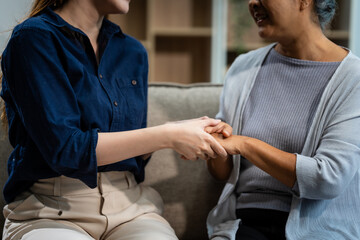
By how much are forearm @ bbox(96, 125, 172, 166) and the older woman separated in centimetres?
22

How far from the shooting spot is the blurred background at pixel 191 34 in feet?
12.2

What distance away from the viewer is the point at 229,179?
1.47m

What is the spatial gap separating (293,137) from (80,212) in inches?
25.0

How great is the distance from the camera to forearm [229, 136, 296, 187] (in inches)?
49.1

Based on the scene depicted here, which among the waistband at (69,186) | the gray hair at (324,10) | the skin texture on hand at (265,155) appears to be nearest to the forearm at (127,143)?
the waistband at (69,186)

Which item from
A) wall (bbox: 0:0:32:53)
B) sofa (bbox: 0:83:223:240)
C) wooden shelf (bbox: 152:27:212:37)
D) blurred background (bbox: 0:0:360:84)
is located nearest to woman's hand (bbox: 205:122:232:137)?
sofa (bbox: 0:83:223:240)

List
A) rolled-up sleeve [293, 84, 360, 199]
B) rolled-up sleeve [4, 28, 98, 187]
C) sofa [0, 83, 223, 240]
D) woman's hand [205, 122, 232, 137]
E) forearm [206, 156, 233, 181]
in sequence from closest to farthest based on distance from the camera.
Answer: rolled-up sleeve [4, 28, 98, 187]
rolled-up sleeve [293, 84, 360, 199]
woman's hand [205, 122, 232, 137]
forearm [206, 156, 233, 181]
sofa [0, 83, 223, 240]

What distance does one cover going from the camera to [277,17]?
1.38 m

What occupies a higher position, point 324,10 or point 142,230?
point 324,10

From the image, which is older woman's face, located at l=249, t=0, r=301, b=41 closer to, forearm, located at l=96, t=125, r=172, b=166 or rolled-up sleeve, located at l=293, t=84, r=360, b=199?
rolled-up sleeve, located at l=293, t=84, r=360, b=199

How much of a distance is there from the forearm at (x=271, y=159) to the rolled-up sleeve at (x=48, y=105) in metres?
0.43

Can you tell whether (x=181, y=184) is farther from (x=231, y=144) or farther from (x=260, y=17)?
(x=260, y=17)

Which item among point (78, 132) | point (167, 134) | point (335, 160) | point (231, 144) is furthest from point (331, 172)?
point (78, 132)

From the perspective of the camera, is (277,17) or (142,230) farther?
(277,17)
